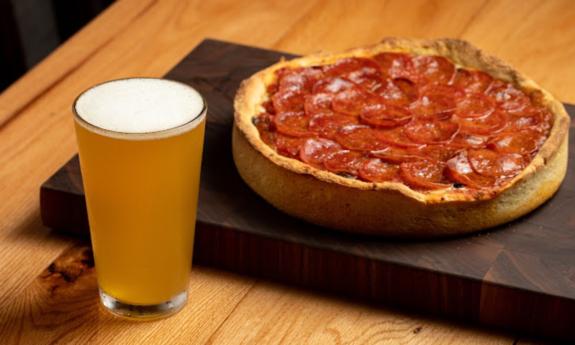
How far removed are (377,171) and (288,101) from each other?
0.33 m

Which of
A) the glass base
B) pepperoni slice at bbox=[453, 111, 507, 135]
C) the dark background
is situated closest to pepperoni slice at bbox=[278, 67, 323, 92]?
pepperoni slice at bbox=[453, 111, 507, 135]

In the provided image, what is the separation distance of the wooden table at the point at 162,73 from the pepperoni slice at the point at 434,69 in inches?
13.4

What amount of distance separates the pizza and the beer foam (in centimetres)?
30

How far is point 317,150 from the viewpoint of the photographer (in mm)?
1908

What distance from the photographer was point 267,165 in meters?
1.81

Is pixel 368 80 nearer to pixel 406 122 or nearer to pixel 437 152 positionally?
pixel 406 122

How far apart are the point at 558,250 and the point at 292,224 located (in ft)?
1.47

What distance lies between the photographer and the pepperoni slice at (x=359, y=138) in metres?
1.92

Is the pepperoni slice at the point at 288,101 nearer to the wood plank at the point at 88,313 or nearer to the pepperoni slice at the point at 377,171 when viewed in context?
the pepperoni slice at the point at 377,171

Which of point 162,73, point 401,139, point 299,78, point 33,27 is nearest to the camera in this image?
point 401,139

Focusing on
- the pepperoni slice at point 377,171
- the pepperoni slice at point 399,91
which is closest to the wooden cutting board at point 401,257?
the pepperoni slice at point 377,171

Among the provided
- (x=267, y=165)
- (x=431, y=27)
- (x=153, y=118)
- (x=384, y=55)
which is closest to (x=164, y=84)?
(x=153, y=118)

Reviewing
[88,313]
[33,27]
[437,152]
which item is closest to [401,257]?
[437,152]

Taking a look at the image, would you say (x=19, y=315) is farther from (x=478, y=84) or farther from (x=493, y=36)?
(x=493, y=36)
